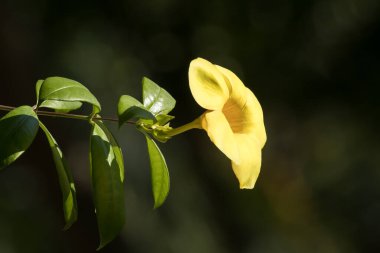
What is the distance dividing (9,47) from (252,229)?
1.33 meters

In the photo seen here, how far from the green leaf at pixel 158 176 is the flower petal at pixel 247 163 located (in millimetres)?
97

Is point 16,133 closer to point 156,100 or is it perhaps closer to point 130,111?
point 130,111

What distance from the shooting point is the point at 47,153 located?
2.60m

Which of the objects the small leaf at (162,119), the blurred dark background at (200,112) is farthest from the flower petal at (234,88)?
the blurred dark background at (200,112)

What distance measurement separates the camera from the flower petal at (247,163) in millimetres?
943

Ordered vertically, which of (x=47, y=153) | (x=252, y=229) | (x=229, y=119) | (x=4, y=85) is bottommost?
(x=252, y=229)

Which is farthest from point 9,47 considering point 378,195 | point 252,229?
point 378,195

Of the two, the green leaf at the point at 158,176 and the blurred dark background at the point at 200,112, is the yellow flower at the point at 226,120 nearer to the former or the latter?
the green leaf at the point at 158,176

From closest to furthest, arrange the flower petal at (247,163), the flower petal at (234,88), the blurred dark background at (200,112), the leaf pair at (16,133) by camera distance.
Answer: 1. the leaf pair at (16,133)
2. the flower petal at (247,163)
3. the flower petal at (234,88)
4. the blurred dark background at (200,112)

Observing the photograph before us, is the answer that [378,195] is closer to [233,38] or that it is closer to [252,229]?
[252,229]

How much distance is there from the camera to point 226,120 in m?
0.99

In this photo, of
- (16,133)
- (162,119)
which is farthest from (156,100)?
(16,133)

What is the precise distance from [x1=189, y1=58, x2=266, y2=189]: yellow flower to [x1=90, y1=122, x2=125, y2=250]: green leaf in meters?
0.12

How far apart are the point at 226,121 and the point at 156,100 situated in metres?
0.12
